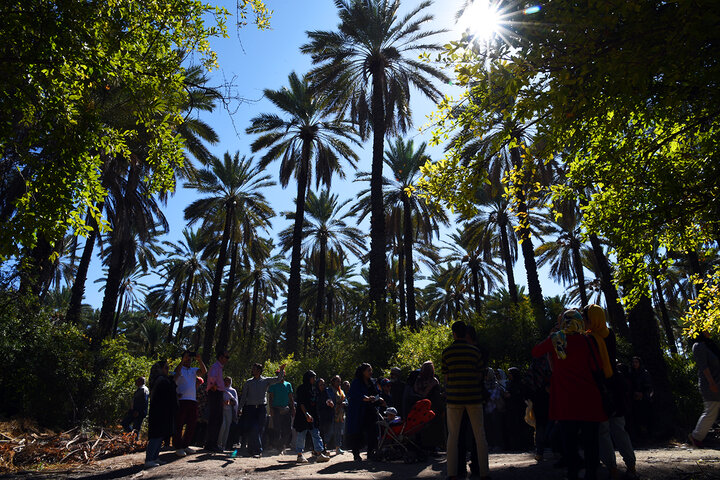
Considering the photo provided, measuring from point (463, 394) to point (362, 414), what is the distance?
3.69 m

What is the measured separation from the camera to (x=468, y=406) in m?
5.30

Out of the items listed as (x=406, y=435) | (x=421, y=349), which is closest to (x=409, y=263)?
(x=421, y=349)

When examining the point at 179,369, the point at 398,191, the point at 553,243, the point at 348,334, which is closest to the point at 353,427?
the point at 179,369

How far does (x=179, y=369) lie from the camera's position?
903 centimetres

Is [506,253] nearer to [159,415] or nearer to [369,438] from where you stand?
[369,438]

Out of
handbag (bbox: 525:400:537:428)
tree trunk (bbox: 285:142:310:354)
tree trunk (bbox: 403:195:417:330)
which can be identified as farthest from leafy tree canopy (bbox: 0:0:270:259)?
tree trunk (bbox: 403:195:417:330)

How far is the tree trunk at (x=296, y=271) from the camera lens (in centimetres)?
2242

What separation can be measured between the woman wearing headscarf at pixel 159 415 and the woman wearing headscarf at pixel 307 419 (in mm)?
2205

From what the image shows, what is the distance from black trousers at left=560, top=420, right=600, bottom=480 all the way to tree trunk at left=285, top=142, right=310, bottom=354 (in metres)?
18.5

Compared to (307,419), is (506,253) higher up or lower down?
higher up

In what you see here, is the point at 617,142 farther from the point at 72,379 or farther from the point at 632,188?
the point at 72,379

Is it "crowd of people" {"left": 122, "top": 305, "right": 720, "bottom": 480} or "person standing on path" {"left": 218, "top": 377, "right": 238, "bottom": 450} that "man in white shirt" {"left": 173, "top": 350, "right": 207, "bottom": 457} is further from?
"person standing on path" {"left": 218, "top": 377, "right": 238, "bottom": 450}

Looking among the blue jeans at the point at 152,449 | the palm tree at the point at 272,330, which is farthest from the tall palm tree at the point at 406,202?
the palm tree at the point at 272,330

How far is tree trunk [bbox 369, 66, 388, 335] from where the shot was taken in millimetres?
17359
